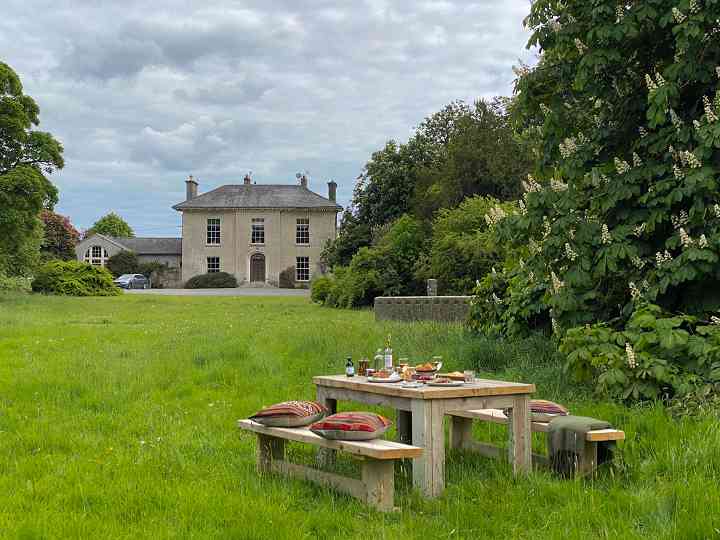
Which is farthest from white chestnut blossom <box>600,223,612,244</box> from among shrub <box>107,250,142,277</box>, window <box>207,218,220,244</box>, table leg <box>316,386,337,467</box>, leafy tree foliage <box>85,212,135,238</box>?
leafy tree foliage <box>85,212,135,238</box>

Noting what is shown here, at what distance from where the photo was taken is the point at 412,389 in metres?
5.38

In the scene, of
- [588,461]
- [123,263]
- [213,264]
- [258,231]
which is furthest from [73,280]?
[588,461]

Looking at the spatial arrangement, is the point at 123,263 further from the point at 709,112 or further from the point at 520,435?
the point at 520,435

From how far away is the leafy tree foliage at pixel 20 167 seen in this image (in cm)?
3002

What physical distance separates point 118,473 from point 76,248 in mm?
67442

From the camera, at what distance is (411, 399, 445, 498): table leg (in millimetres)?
5238

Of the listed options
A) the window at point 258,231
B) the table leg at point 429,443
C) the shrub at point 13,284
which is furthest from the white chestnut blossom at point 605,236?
the window at point 258,231

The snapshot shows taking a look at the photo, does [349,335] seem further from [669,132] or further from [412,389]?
[412,389]

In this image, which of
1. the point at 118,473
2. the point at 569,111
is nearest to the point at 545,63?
the point at 569,111

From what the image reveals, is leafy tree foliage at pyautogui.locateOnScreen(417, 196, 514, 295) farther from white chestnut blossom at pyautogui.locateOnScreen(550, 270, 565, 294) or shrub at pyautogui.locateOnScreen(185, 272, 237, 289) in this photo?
shrub at pyautogui.locateOnScreen(185, 272, 237, 289)

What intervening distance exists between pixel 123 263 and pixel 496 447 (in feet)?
205

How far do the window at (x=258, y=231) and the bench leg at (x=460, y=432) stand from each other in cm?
5522

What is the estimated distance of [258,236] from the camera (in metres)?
61.3

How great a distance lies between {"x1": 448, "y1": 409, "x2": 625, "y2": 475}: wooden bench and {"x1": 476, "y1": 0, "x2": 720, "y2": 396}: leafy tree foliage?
149 centimetres
